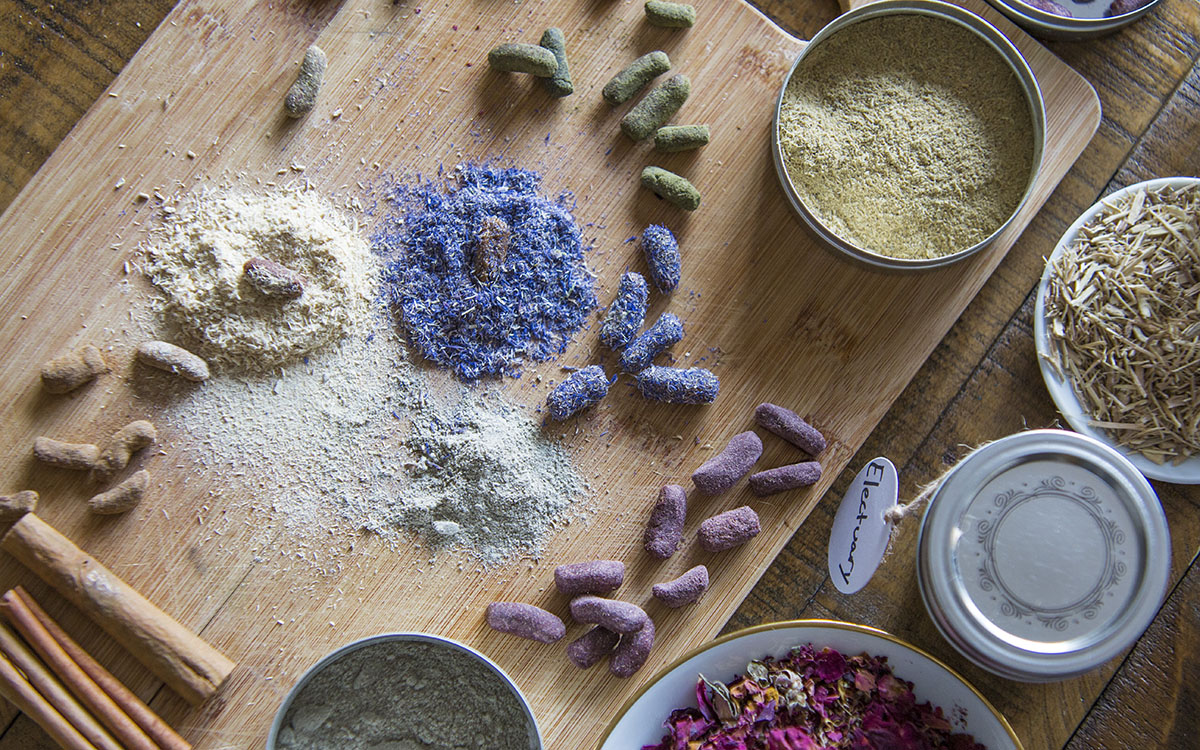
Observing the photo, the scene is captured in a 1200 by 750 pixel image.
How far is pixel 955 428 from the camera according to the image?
1.59 meters

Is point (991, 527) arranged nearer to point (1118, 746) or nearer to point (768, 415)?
point (768, 415)

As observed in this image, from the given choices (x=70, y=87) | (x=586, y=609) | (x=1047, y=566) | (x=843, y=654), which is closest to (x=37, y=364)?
(x=70, y=87)

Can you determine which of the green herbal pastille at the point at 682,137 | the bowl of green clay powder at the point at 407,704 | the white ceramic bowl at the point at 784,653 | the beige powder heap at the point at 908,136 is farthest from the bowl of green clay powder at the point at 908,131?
the bowl of green clay powder at the point at 407,704

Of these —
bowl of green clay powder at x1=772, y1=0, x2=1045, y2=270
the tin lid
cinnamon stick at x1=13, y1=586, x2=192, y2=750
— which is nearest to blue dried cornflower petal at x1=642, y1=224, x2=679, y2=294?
bowl of green clay powder at x1=772, y1=0, x2=1045, y2=270

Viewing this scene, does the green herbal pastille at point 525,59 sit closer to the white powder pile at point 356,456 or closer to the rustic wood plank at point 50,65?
the white powder pile at point 356,456

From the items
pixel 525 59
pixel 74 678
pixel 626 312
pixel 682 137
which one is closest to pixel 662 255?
pixel 626 312

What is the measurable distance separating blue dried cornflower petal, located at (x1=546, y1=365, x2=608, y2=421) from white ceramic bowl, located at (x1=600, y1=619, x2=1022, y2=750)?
486 millimetres

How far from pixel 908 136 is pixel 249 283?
1.26m

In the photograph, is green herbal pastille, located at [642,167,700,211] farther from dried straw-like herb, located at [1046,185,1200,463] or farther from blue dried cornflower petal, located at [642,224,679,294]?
dried straw-like herb, located at [1046,185,1200,463]

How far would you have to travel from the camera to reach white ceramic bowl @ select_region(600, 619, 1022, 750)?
138cm

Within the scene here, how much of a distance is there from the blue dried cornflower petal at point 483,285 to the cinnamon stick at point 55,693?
0.89 m

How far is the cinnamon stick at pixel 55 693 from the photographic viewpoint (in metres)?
1.40

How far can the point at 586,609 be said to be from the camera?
4.78 feet

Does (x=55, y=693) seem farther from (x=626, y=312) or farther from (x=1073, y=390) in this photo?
(x=1073, y=390)
